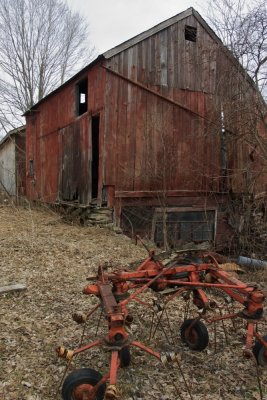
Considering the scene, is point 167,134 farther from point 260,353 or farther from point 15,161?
point 15,161

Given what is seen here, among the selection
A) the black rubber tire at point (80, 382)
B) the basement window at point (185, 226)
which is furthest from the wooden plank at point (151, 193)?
the black rubber tire at point (80, 382)

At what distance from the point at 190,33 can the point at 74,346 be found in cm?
1081

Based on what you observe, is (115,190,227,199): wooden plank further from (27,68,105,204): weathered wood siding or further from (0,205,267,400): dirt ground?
(0,205,267,400): dirt ground

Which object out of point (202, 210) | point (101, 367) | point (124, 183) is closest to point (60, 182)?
point (124, 183)

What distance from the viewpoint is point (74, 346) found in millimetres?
3996

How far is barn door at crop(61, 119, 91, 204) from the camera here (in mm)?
11609

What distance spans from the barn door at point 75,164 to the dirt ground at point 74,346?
4770 millimetres

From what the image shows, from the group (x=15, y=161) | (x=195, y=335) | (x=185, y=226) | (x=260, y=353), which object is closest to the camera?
(x=260, y=353)

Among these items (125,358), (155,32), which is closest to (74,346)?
(125,358)

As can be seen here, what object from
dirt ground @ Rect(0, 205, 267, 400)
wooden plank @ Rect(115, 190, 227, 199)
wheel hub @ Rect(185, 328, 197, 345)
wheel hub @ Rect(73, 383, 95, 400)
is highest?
wooden plank @ Rect(115, 190, 227, 199)

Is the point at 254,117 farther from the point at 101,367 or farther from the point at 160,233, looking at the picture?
the point at 101,367

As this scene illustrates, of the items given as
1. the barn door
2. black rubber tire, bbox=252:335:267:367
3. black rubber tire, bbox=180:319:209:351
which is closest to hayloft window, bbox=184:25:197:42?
the barn door

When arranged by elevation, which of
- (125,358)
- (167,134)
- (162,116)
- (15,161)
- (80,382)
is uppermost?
(162,116)

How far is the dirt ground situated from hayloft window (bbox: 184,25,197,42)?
8.29m
